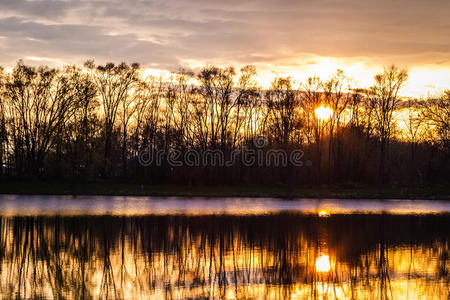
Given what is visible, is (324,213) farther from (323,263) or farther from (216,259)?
(216,259)

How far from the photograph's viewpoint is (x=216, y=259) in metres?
21.4

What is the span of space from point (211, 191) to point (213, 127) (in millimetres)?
19866

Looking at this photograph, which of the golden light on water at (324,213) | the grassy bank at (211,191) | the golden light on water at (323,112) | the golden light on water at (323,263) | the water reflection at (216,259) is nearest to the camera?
the water reflection at (216,259)

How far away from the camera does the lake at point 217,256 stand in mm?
16516

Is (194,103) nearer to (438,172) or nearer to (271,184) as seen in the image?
(271,184)

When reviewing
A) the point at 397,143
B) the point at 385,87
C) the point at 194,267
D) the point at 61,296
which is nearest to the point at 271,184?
the point at 385,87

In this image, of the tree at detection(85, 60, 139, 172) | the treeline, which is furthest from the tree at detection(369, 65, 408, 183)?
the tree at detection(85, 60, 139, 172)

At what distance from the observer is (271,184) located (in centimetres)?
7638

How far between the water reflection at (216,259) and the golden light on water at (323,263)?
0.07 meters

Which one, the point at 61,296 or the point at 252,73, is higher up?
the point at 252,73

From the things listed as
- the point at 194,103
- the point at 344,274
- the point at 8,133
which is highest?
the point at 194,103

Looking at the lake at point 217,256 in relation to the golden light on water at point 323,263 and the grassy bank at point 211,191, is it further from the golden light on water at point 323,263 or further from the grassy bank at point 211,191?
the grassy bank at point 211,191

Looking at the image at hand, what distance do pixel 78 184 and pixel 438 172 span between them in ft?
170

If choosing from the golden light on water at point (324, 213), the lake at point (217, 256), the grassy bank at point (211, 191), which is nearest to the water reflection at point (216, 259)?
the lake at point (217, 256)
